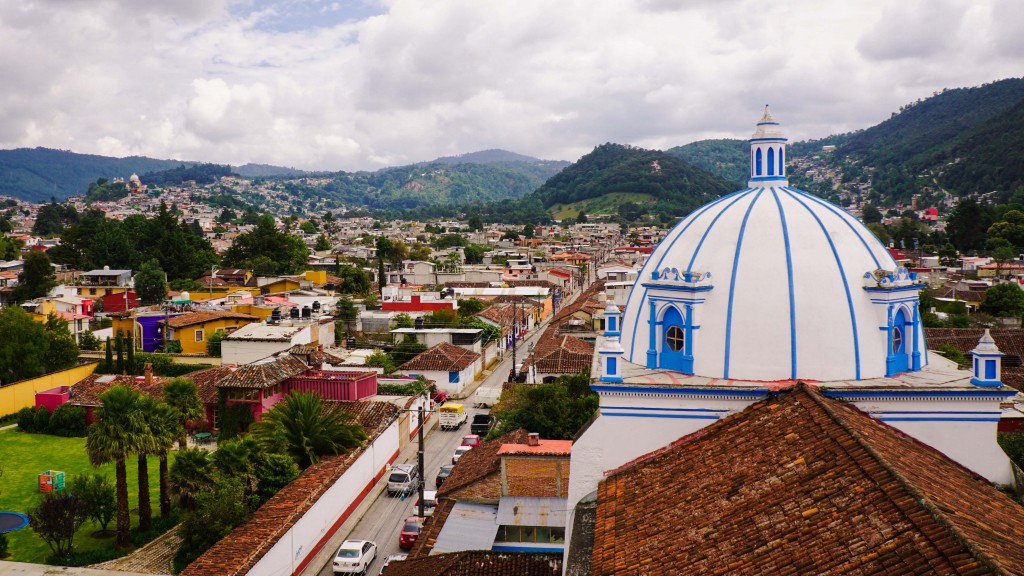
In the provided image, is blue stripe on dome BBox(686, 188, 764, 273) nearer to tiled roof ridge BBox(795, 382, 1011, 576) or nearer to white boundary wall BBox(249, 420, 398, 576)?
tiled roof ridge BBox(795, 382, 1011, 576)

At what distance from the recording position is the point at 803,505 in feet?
27.2

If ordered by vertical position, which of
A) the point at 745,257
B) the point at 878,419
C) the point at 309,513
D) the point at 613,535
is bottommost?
the point at 309,513

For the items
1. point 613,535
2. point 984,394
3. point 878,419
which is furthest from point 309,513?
point 984,394

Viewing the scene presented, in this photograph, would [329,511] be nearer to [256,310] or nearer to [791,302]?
[791,302]

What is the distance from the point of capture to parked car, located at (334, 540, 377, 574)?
65.7 feet

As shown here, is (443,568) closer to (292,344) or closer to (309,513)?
(309,513)

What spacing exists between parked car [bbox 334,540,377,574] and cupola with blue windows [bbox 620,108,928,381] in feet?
33.2

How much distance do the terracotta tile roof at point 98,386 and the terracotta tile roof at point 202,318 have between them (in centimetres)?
988

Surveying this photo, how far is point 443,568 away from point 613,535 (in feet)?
21.3

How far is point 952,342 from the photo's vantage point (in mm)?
37750

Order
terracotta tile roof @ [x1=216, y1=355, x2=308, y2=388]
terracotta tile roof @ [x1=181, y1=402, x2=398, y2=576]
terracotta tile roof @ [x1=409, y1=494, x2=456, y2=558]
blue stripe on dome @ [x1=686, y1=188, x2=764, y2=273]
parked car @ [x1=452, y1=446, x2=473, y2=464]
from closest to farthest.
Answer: blue stripe on dome @ [x1=686, y1=188, x2=764, y2=273], terracotta tile roof @ [x1=181, y1=402, x2=398, y2=576], terracotta tile roof @ [x1=409, y1=494, x2=456, y2=558], parked car @ [x1=452, y1=446, x2=473, y2=464], terracotta tile roof @ [x1=216, y1=355, x2=308, y2=388]

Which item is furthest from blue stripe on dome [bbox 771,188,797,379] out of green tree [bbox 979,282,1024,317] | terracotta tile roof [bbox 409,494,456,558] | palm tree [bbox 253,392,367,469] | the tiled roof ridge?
green tree [bbox 979,282,1024,317]

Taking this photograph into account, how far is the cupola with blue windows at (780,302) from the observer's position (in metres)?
12.7

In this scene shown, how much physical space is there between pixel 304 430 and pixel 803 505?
754 inches
